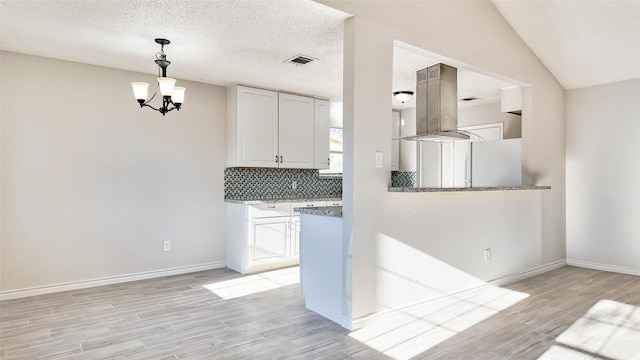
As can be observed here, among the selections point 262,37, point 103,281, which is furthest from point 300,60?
point 103,281

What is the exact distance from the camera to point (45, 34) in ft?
10.4

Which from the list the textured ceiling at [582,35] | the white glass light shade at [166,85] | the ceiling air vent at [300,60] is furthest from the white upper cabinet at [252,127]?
the textured ceiling at [582,35]

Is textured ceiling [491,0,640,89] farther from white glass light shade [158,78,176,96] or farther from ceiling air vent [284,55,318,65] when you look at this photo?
white glass light shade [158,78,176,96]

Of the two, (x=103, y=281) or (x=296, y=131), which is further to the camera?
(x=296, y=131)

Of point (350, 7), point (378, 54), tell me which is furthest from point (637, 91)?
point (350, 7)

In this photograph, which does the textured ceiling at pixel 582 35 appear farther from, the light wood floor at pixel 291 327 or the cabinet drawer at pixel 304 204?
the cabinet drawer at pixel 304 204

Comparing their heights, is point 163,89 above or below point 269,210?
above

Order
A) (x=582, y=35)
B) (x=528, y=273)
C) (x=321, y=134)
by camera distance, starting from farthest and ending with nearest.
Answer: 1. (x=321, y=134)
2. (x=528, y=273)
3. (x=582, y=35)

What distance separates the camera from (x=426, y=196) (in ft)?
10.6

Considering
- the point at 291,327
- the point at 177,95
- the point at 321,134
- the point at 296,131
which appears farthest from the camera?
the point at 321,134

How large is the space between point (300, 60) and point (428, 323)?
2.69 m

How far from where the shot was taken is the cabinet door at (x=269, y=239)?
4484mm

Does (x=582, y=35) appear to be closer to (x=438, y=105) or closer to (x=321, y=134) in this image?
(x=438, y=105)

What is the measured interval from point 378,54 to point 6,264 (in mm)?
3869
